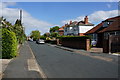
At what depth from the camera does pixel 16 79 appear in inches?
292

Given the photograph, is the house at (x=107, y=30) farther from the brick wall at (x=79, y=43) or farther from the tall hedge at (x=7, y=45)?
the tall hedge at (x=7, y=45)

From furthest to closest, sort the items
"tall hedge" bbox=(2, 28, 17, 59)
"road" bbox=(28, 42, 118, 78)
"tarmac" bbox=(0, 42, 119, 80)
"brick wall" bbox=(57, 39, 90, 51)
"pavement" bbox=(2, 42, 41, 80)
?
"brick wall" bbox=(57, 39, 90, 51), "tall hedge" bbox=(2, 28, 17, 59), "road" bbox=(28, 42, 118, 78), "tarmac" bbox=(0, 42, 119, 80), "pavement" bbox=(2, 42, 41, 80)

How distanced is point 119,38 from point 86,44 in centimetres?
595

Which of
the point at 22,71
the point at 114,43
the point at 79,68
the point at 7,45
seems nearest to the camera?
the point at 22,71

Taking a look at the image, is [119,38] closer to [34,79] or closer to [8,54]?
[8,54]

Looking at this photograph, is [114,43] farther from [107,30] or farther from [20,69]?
[20,69]

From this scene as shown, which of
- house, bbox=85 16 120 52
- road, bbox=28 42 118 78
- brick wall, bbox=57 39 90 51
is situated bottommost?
road, bbox=28 42 118 78

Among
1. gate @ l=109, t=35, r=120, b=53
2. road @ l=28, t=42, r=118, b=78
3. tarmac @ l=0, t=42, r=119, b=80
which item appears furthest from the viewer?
gate @ l=109, t=35, r=120, b=53

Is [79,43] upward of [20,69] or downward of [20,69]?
upward

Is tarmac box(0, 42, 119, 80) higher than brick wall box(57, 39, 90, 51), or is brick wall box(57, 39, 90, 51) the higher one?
brick wall box(57, 39, 90, 51)

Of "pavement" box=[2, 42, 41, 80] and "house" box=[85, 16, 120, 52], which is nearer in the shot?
"pavement" box=[2, 42, 41, 80]

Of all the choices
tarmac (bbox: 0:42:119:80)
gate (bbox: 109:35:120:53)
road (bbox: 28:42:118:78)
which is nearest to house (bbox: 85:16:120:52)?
gate (bbox: 109:35:120:53)

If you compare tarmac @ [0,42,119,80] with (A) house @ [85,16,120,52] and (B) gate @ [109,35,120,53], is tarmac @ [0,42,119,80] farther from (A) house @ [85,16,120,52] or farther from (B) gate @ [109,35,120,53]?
(A) house @ [85,16,120,52]

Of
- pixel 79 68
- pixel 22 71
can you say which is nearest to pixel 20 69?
pixel 22 71
